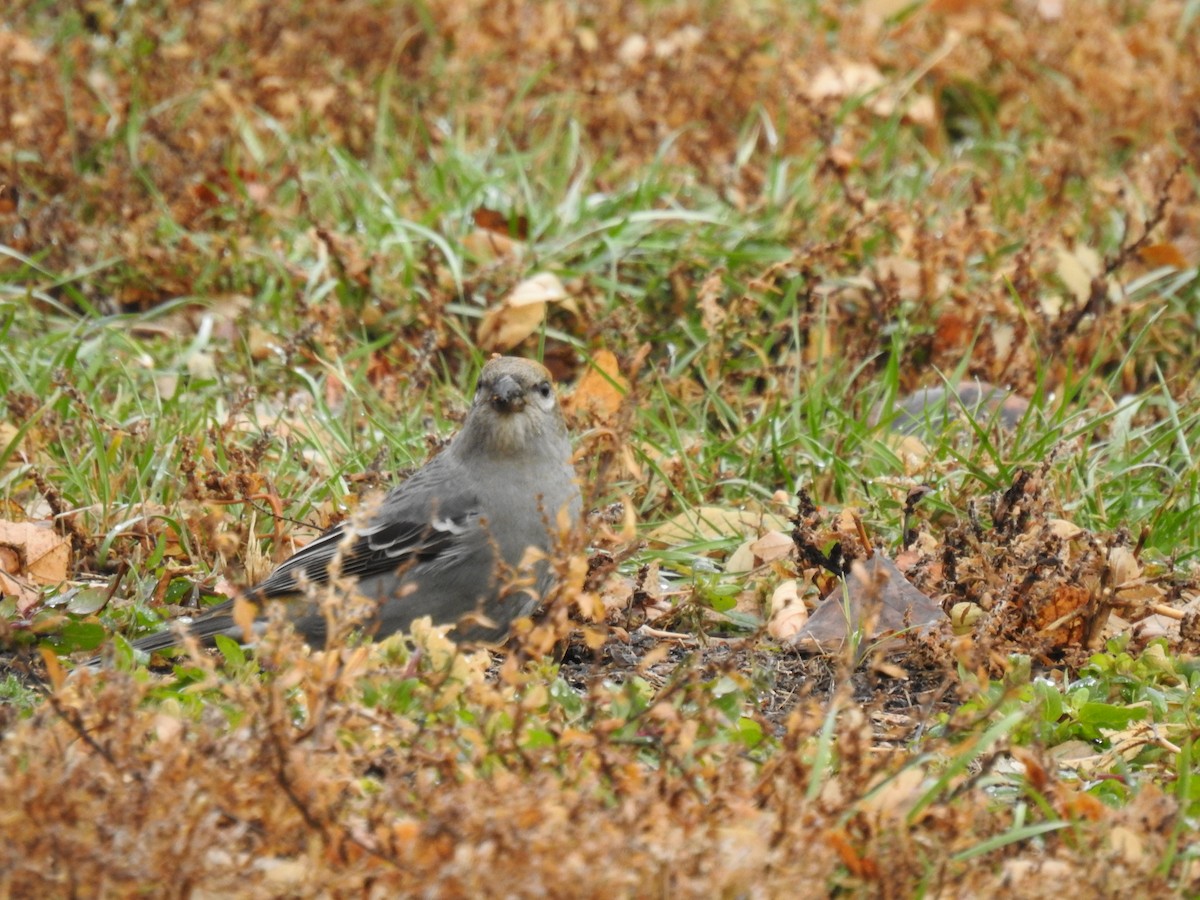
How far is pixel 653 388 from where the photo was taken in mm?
5957

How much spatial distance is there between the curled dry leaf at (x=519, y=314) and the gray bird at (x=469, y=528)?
1408mm

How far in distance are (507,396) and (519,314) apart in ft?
5.39

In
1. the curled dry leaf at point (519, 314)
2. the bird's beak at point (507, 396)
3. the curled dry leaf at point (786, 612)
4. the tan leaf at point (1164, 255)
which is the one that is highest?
the bird's beak at point (507, 396)

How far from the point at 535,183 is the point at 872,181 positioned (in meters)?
1.65

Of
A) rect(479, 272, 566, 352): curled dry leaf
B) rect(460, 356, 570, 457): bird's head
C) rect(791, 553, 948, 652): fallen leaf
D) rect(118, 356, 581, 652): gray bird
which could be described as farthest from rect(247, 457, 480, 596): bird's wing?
rect(479, 272, 566, 352): curled dry leaf

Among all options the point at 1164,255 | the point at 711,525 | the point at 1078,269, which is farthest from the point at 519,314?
the point at 1164,255

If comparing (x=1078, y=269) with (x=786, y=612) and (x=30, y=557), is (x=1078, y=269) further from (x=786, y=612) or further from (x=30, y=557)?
(x=30, y=557)

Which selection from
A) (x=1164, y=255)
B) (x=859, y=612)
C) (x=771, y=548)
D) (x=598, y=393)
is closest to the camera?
(x=859, y=612)

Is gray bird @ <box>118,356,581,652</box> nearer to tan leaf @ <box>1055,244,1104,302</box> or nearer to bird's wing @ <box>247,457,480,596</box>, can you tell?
bird's wing @ <box>247,457,480,596</box>

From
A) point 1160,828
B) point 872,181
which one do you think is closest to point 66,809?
point 1160,828

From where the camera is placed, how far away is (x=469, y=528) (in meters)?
4.56

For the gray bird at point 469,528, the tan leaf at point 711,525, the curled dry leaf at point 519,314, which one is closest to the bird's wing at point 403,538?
the gray bird at point 469,528

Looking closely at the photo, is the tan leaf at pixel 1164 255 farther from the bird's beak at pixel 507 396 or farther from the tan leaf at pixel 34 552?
the tan leaf at pixel 34 552

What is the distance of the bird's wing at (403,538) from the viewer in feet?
14.9
